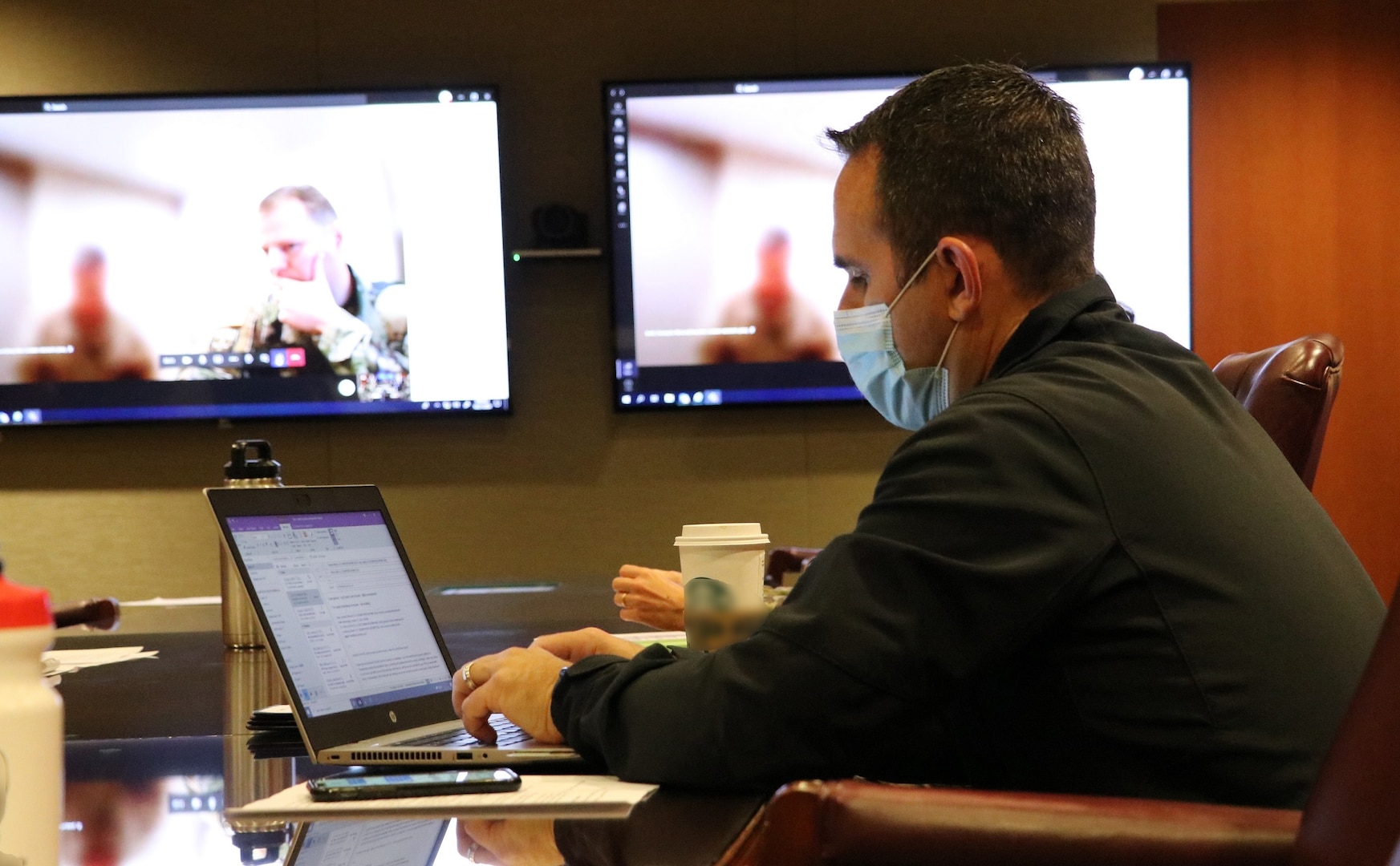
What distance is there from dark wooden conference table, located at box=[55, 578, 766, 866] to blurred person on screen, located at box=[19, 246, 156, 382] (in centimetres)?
209

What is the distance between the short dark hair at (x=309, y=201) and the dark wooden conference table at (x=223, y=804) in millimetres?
2072

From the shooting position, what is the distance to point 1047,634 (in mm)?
995

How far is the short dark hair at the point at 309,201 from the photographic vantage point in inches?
145

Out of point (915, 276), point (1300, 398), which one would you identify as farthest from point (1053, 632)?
point (1300, 398)

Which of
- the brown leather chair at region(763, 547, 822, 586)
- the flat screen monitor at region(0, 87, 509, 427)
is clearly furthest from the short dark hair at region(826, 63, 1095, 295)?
the flat screen monitor at region(0, 87, 509, 427)

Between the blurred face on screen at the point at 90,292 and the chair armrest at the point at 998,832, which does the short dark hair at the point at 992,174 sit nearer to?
the chair armrest at the point at 998,832

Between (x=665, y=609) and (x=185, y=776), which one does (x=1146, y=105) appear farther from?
(x=185, y=776)

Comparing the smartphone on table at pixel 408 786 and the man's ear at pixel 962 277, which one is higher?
the man's ear at pixel 962 277

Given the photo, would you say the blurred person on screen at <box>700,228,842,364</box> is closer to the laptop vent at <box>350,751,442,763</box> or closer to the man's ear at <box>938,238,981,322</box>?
the man's ear at <box>938,238,981,322</box>

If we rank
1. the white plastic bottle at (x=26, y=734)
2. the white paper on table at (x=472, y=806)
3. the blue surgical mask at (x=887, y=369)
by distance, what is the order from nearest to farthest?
the white plastic bottle at (x=26, y=734) < the white paper on table at (x=472, y=806) < the blue surgical mask at (x=887, y=369)

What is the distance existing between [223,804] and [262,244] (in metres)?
2.96

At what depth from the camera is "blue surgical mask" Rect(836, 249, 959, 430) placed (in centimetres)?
132

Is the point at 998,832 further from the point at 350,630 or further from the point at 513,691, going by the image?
the point at 350,630

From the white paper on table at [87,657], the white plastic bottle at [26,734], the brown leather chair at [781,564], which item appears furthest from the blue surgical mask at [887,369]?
the brown leather chair at [781,564]
